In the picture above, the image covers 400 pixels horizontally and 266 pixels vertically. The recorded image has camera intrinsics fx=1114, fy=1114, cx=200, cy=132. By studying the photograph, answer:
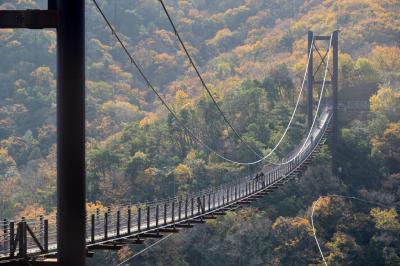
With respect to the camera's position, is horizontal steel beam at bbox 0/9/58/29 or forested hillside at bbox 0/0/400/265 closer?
horizontal steel beam at bbox 0/9/58/29

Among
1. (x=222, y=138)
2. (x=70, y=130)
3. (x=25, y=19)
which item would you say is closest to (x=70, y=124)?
(x=70, y=130)

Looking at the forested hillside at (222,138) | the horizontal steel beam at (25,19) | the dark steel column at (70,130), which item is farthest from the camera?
the forested hillside at (222,138)

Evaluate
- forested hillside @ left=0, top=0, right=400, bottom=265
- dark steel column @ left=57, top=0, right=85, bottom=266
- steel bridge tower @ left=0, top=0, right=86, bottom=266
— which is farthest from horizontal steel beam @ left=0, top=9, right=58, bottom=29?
forested hillside @ left=0, top=0, right=400, bottom=265

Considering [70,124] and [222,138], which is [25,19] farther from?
[222,138]

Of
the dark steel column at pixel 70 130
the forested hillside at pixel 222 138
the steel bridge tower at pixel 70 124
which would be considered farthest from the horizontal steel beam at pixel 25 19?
the forested hillside at pixel 222 138

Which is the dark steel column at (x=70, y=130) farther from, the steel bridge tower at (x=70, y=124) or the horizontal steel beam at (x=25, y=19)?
the horizontal steel beam at (x=25, y=19)

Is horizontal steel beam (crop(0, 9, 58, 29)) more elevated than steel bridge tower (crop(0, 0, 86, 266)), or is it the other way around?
horizontal steel beam (crop(0, 9, 58, 29))

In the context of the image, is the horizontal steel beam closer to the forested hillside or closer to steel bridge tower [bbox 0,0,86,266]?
steel bridge tower [bbox 0,0,86,266]
